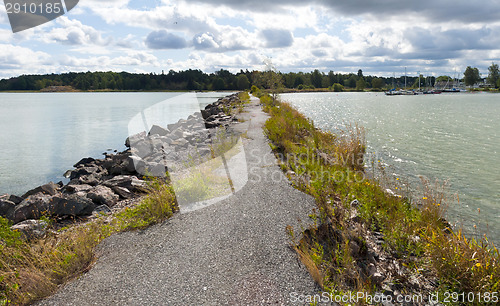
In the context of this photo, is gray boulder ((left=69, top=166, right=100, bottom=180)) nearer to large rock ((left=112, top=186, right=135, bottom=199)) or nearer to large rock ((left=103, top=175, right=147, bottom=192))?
large rock ((left=103, top=175, right=147, bottom=192))

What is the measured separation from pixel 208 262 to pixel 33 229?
3686 mm

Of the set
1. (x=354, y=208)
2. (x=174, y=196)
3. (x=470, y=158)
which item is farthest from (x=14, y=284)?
(x=470, y=158)

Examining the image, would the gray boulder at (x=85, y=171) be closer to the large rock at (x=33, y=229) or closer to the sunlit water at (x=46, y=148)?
the sunlit water at (x=46, y=148)

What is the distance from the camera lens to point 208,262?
4883 millimetres

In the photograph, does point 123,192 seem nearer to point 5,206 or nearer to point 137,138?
point 5,206

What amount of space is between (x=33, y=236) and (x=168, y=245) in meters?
2.66

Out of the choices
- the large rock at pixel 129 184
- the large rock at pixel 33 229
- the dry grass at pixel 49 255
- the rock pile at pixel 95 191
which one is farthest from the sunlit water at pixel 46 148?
the dry grass at pixel 49 255

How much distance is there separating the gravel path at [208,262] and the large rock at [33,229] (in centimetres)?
132

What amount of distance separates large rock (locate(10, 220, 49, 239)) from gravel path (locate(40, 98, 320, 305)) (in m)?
1.32

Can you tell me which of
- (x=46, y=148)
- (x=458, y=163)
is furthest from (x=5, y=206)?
(x=46, y=148)

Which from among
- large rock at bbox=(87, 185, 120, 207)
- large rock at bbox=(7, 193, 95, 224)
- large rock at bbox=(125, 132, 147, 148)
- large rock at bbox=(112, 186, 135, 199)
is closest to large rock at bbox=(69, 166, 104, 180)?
large rock at bbox=(125, 132, 147, 148)

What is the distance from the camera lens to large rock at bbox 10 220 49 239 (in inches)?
230

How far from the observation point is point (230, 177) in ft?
28.7

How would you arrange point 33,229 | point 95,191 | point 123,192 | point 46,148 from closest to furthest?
point 33,229
point 95,191
point 123,192
point 46,148
